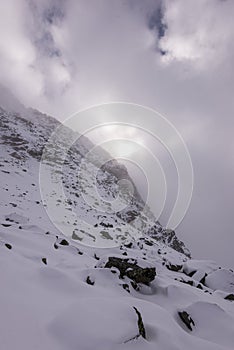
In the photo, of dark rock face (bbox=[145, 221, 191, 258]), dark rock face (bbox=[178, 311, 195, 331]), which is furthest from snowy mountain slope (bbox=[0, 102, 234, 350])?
dark rock face (bbox=[145, 221, 191, 258])

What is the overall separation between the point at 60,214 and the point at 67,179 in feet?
44.6

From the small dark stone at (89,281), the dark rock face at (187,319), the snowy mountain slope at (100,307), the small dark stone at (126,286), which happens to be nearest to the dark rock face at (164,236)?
the snowy mountain slope at (100,307)

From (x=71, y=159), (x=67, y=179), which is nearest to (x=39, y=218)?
(x=67, y=179)

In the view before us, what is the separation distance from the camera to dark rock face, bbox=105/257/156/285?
5924mm

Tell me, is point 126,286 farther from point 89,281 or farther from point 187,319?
point 187,319

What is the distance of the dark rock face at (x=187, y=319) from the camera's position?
14.0 feet

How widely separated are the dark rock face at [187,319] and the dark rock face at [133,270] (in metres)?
1.54

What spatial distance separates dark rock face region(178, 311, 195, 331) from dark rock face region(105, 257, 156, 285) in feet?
5.04

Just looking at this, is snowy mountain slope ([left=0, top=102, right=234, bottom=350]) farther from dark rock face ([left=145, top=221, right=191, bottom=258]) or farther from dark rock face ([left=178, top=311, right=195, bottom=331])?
dark rock face ([left=145, top=221, right=191, bottom=258])

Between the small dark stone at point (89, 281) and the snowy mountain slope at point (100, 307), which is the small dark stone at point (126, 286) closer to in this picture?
the snowy mountain slope at point (100, 307)

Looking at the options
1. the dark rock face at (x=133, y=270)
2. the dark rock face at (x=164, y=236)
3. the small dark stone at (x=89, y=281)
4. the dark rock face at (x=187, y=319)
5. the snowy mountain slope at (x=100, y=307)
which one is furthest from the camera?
the dark rock face at (x=164, y=236)

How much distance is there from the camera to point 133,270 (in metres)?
6.11

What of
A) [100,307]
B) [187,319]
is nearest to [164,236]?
[187,319]

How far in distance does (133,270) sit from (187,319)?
1.95 meters
